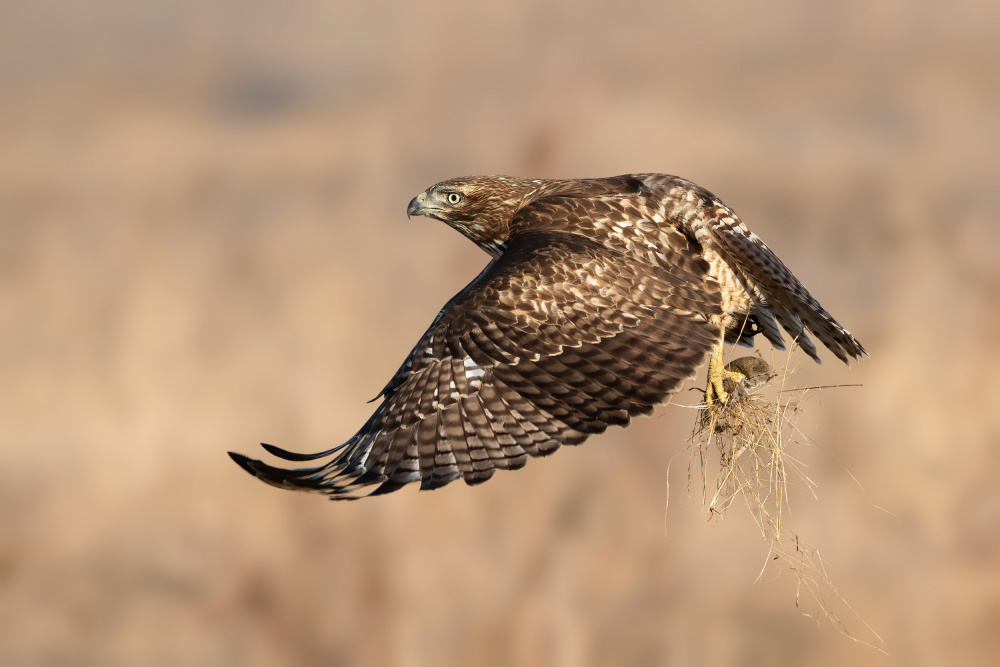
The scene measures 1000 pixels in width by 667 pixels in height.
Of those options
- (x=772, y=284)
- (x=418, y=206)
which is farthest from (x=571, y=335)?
(x=418, y=206)

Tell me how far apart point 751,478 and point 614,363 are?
1.24m

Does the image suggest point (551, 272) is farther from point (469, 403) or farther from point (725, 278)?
point (725, 278)

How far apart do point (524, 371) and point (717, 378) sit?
4.51ft

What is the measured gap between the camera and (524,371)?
443 cm

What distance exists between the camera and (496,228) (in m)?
5.88

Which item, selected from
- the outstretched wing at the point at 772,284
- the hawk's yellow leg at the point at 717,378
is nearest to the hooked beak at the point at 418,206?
the outstretched wing at the point at 772,284

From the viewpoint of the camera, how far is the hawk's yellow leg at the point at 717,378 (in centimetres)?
525

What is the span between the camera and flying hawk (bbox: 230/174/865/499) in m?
4.21

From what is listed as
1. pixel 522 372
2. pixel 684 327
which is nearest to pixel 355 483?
pixel 522 372

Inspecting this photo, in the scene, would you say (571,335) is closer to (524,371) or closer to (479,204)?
(524,371)

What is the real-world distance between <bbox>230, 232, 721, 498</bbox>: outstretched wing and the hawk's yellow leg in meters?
0.47

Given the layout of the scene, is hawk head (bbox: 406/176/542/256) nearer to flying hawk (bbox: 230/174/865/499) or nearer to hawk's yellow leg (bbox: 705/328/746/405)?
flying hawk (bbox: 230/174/865/499)

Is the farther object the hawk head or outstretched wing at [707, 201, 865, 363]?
the hawk head

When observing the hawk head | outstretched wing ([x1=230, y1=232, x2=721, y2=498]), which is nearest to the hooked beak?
the hawk head
